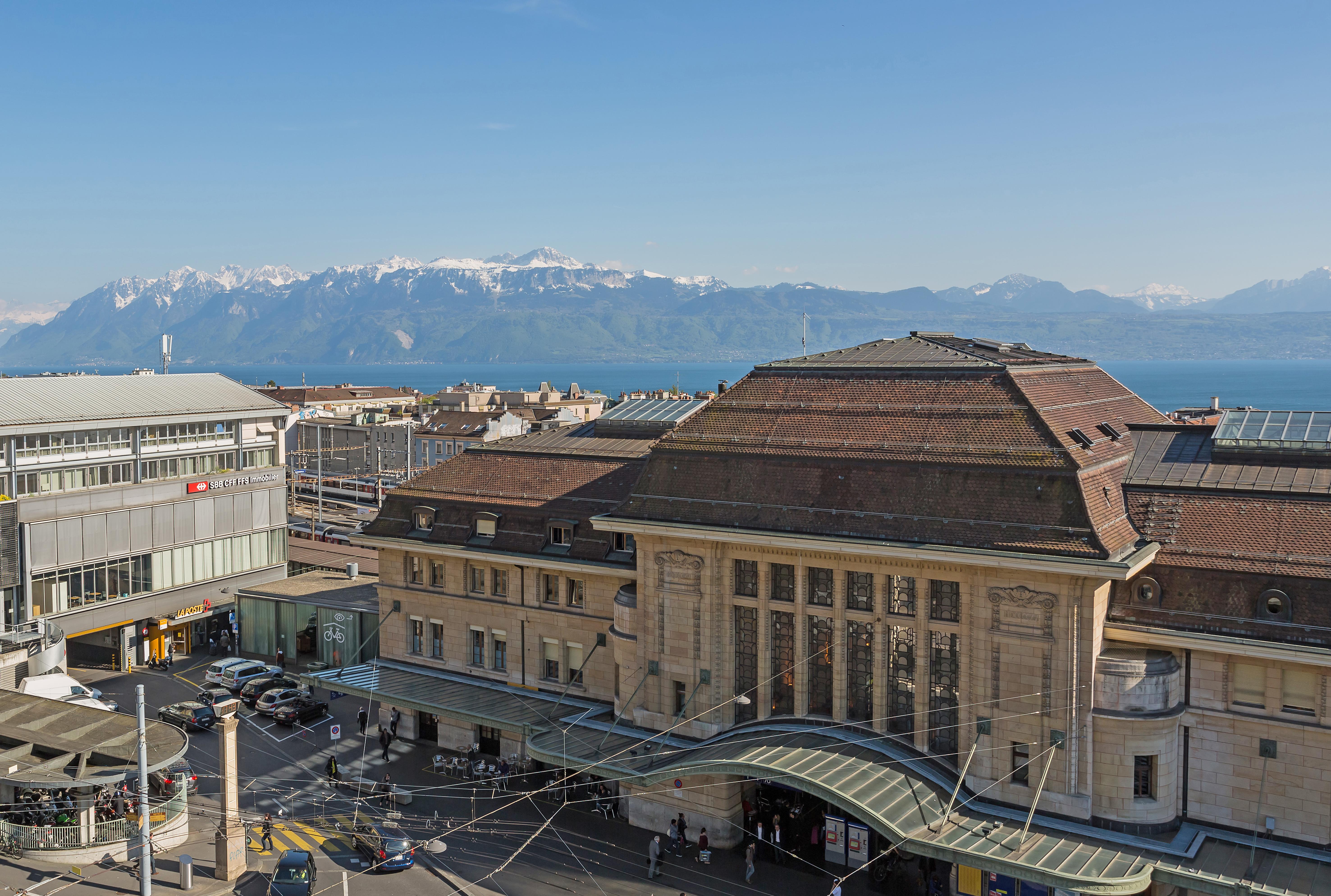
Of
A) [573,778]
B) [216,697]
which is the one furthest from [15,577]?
[573,778]

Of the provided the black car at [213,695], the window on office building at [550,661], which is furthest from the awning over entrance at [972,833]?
the black car at [213,695]

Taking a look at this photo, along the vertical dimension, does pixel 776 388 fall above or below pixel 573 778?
above

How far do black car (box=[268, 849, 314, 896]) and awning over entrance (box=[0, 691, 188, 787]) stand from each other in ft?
23.3

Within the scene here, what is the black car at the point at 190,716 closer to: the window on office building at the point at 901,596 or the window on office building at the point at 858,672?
the window on office building at the point at 858,672

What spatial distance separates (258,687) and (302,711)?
485 centimetres

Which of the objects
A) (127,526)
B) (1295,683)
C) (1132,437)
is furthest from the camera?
(127,526)

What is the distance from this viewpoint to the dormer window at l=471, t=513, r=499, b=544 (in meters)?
59.8

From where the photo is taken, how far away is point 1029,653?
39.8 metres

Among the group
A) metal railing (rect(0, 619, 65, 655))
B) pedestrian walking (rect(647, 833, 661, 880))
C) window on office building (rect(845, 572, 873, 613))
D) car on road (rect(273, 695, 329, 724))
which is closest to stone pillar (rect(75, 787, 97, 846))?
car on road (rect(273, 695, 329, 724))

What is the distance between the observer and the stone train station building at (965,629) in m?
37.8

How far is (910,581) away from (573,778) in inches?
823

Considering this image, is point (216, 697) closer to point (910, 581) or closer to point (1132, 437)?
point (910, 581)

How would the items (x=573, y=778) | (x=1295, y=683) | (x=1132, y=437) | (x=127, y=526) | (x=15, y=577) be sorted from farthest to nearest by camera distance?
1. (x=127, y=526)
2. (x=15, y=577)
3. (x=573, y=778)
4. (x=1132, y=437)
5. (x=1295, y=683)

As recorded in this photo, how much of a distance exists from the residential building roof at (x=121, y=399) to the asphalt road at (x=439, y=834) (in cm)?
2385
